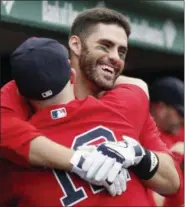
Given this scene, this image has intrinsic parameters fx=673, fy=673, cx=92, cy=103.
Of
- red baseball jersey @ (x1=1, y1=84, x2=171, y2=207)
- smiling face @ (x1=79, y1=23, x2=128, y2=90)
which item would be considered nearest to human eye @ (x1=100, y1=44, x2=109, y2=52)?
smiling face @ (x1=79, y1=23, x2=128, y2=90)

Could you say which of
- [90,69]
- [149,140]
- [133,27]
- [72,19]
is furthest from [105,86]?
[133,27]

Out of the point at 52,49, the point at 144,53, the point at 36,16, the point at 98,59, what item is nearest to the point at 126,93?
the point at 98,59

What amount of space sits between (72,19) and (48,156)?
5.18 ft

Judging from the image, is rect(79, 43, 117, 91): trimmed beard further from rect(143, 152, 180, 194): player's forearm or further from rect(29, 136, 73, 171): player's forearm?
rect(29, 136, 73, 171): player's forearm

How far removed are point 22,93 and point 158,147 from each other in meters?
0.48

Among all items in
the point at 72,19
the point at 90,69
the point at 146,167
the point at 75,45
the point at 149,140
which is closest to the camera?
the point at 146,167

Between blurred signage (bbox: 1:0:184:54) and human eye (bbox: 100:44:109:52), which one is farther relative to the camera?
blurred signage (bbox: 1:0:184:54)

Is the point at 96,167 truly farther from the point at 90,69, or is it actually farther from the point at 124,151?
the point at 90,69

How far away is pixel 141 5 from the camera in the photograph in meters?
3.64

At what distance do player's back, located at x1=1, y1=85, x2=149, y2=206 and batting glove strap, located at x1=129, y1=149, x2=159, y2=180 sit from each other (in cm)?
2

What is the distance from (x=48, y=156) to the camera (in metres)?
1.76

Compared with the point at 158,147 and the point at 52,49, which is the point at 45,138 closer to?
the point at 52,49

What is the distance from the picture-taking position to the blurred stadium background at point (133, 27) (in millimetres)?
3020

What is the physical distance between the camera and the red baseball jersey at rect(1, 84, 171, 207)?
5.94 feet
